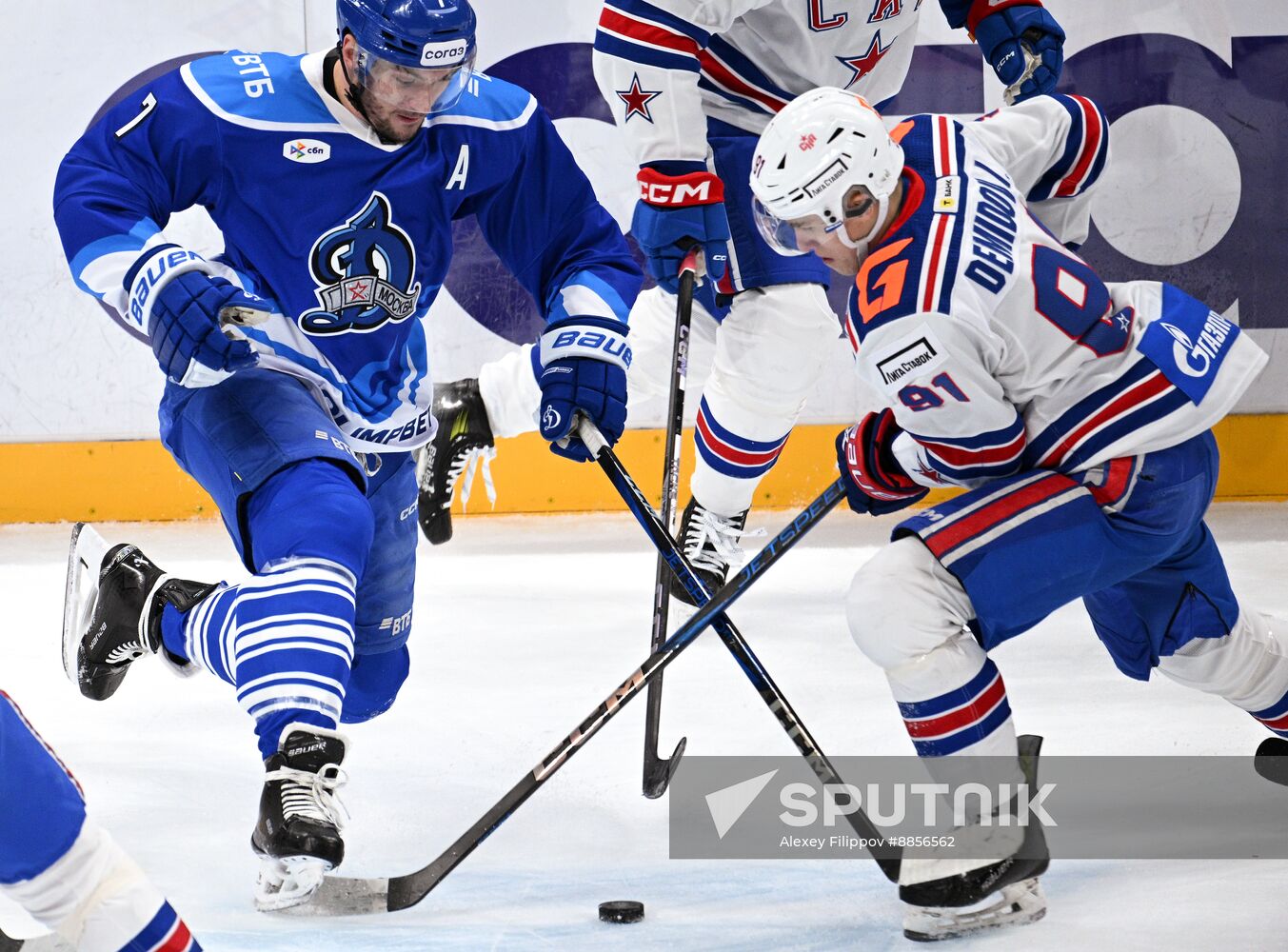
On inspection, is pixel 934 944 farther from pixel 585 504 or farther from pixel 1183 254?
pixel 1183 254

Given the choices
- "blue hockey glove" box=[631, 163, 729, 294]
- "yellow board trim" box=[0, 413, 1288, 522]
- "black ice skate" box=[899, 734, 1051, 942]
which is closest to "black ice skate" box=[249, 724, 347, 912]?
"black ice skate" box=[899, 734, 1051, 942]

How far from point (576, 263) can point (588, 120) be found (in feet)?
7.22

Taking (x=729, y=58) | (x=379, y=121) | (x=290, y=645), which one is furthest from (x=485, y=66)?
(x=290, y=645)

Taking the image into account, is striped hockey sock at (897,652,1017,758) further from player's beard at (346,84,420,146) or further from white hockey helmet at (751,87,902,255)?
player's beard at (346,84,420,146)

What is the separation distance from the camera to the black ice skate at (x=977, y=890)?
196 cm

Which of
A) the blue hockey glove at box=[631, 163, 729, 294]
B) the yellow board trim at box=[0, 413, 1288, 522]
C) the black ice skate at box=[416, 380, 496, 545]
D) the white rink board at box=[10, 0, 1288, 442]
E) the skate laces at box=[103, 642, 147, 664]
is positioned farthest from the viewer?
the yellow board trim at box=[0, 413, 1288, 522]

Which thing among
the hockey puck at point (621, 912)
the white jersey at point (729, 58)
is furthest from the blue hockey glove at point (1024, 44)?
the hockey puck at point (621, 912)

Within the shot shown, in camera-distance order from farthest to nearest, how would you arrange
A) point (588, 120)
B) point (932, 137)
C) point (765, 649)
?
point (588, 120)
point (765, 649)
point (932, 137)

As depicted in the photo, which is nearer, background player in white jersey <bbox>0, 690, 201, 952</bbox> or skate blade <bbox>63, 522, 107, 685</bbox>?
background player in white jersey <bbox>0, 690, 201, 952</bbox>

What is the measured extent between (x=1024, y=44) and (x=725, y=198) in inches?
28.2

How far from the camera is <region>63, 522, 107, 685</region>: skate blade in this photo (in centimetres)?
251

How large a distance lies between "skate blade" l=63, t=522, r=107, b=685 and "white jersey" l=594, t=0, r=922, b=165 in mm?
1183

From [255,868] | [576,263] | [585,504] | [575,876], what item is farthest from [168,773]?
[585,504]

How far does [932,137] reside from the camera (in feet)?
7.00
